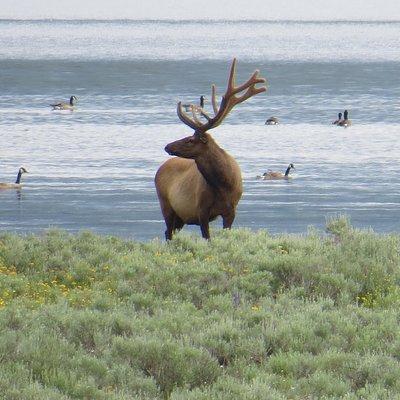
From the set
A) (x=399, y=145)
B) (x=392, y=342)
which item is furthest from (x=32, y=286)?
(x=399, y=145)

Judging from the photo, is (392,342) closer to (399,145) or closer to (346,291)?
(346,291)

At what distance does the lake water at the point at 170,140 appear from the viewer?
25.5 metres

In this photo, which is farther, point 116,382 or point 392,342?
point 392,342

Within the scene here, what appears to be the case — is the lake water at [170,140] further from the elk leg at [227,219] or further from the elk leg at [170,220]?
the elk leg at [227,219]

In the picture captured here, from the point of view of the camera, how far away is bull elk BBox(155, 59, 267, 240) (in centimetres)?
1612

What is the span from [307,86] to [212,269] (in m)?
64.1

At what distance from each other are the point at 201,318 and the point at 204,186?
16.9 ft

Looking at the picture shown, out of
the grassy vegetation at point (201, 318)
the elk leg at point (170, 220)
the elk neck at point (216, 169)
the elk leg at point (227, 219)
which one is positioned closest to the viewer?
the grassy vegetation at point (201, 318)

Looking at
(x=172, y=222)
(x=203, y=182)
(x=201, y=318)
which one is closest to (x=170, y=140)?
(x=172, y=222)

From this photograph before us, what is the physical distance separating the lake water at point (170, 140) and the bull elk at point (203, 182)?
4861 millimetres

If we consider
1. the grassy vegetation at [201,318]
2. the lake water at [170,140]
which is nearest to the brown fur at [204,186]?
the grassy vegetation at [201,318]

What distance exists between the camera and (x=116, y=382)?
31.2 feet

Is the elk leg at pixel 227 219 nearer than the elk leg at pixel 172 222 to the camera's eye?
Yes

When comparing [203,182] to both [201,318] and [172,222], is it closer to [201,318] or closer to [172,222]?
[172,222]
